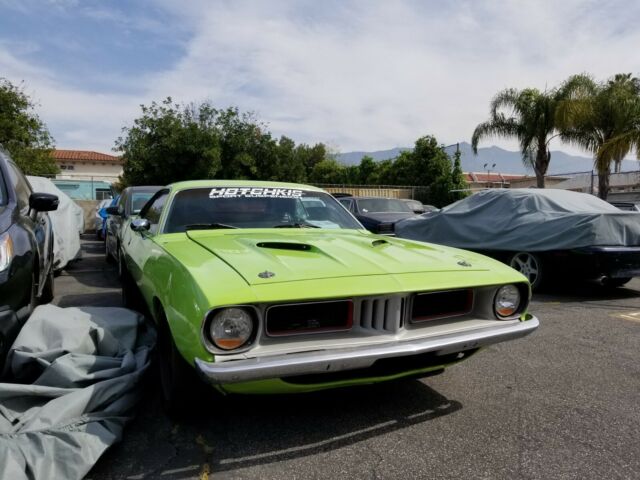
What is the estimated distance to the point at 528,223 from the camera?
6527 millimetres

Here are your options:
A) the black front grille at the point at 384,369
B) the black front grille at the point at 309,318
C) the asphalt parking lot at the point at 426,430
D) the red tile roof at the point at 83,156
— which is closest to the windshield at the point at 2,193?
the asphalt parking lot at the point at 426,430

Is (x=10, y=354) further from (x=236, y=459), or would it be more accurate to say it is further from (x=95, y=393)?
(x=236, y=459)

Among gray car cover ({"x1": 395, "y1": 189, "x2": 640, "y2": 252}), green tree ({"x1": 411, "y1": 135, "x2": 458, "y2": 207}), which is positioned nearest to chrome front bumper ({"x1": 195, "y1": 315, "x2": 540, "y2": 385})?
gray car cover ({"x1": 395, "y1": 189, "x2": 640, "y2": 252})

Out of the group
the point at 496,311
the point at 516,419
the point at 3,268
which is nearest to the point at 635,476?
the point at 516,419

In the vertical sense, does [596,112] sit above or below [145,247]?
above

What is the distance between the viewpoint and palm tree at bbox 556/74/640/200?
17219mm

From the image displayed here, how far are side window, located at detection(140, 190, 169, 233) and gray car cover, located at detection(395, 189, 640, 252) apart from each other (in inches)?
182

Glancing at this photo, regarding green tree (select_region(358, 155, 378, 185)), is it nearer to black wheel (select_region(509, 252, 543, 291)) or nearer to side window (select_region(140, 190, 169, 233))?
black wheel (select_region(509, 252, 543, 291))

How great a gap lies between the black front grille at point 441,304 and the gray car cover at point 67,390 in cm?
160

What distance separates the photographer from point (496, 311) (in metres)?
2.75

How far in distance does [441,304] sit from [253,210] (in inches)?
69.1

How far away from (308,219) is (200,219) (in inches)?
34.3

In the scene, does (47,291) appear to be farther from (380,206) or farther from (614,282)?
(380,206)

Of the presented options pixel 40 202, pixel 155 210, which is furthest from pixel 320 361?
pixel 40 202
